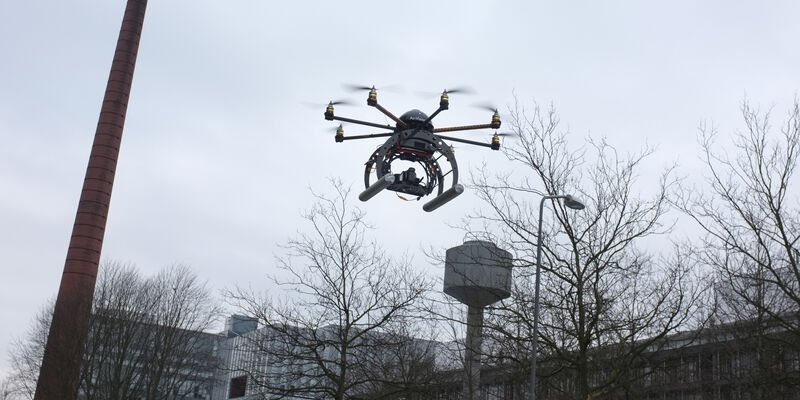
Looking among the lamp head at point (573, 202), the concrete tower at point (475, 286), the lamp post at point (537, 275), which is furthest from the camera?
the concrete tower at point (475, 286)

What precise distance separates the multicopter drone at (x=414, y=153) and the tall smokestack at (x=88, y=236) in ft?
89.2

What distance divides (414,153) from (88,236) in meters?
Result: 37.5

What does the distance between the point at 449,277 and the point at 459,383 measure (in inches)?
203

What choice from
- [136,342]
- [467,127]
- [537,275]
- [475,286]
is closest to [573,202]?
[537,275]

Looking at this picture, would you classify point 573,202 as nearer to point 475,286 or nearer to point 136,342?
point 475,286

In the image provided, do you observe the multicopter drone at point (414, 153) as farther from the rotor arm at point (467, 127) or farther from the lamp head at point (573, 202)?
the lamp head at point (573, 202)

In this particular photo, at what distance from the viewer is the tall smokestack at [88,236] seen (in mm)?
43094

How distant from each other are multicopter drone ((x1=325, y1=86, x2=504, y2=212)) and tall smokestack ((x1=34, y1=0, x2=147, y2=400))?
2718 cm

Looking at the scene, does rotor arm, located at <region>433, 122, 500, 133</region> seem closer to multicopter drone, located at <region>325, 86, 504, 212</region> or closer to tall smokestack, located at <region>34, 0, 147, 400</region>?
multicopter drone, located at <region>325, 86, 504, 212</region>

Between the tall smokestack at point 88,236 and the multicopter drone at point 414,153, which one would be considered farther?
the tall smokestack at point 88,236

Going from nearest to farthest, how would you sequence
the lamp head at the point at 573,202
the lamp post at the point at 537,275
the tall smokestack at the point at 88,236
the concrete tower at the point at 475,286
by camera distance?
the lamp post at the point at 537,275
the lamp head at the point at 573,202
the concrete tower at the point at 475,286
the tall smokestack at the point at 88,236

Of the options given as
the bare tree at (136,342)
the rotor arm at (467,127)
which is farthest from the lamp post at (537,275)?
the bare tree at (136,342)

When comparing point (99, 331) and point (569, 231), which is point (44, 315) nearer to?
point (99, 331)

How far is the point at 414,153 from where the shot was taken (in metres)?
22.1
